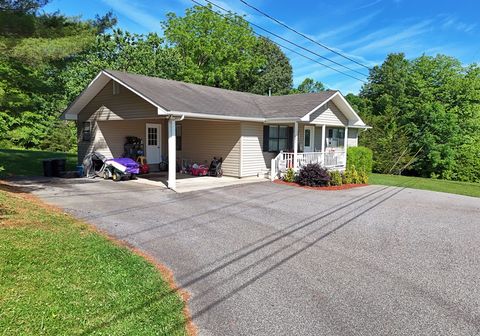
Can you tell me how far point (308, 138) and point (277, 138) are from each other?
2.92 metres

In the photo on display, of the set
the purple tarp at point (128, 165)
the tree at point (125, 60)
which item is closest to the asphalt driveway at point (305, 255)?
the purple tarp at point (128, 165)

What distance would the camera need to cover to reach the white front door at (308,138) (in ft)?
60.1

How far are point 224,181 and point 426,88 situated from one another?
21.6m

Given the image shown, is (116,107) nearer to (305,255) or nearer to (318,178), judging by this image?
(318,178)

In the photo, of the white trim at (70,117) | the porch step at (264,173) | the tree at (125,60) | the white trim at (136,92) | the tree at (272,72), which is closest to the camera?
the white trim at (136,92)

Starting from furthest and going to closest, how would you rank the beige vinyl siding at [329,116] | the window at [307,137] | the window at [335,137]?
the window at [335,137] → the window at [307,137] → the beige vinyl siding at [329,116]

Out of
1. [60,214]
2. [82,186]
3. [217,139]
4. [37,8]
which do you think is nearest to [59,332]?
[60,214]

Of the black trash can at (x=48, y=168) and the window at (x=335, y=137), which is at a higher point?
the window at (x=335, y=137)

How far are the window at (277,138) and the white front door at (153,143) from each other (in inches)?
221

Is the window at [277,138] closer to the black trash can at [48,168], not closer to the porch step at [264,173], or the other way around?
the porch step at [264,173]

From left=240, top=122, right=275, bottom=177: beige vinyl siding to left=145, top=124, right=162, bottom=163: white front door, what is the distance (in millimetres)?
4959

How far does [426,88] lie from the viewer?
27.0 metres

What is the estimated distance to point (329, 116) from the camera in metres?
17.9

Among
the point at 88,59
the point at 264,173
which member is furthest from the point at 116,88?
the point at 88,59
